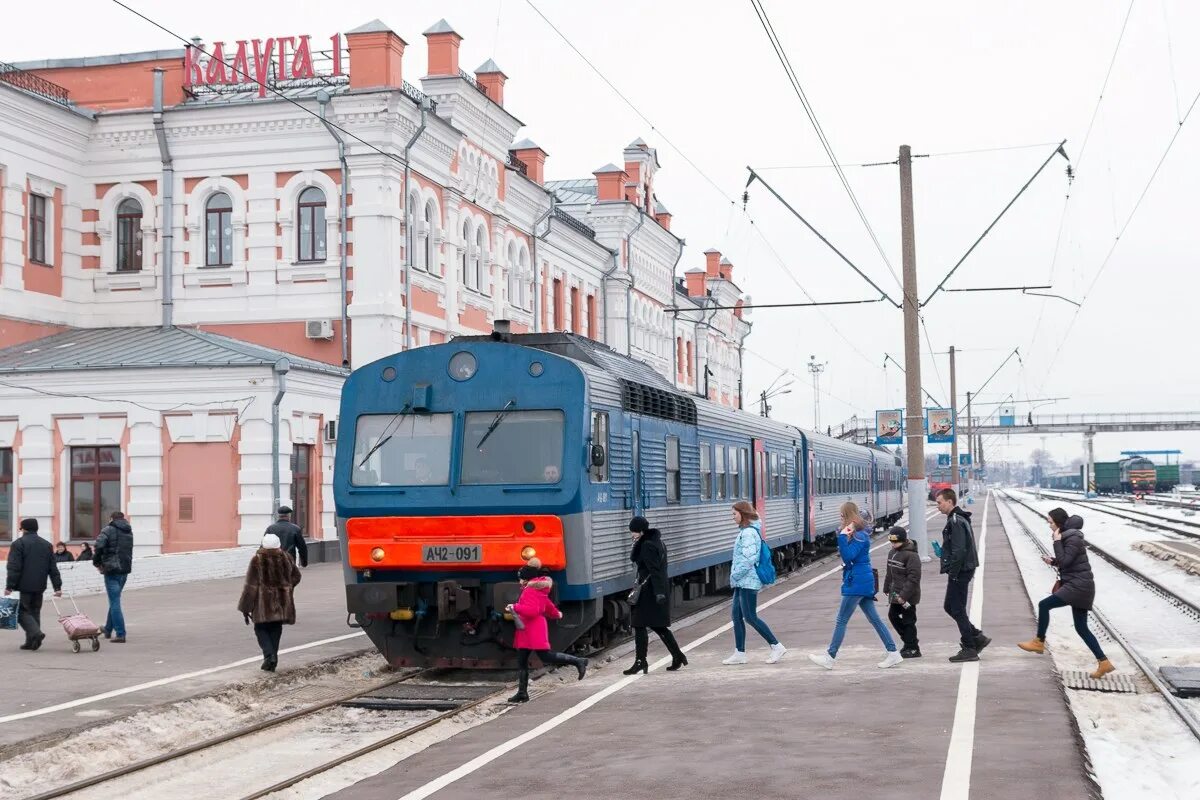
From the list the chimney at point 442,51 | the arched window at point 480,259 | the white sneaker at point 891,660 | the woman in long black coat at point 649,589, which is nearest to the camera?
the white sneaker at point 891,660

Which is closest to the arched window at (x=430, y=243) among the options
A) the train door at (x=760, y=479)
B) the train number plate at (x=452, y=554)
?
the train door at (x=760, y=479)

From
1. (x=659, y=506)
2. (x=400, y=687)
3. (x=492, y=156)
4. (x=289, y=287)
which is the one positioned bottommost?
(x=400, y=687)

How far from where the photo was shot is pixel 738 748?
9727 mm

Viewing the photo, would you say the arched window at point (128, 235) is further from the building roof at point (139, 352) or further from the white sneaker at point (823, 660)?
the white sneaker at point (823, 660)

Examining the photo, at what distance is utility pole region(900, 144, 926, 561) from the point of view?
28000 mm

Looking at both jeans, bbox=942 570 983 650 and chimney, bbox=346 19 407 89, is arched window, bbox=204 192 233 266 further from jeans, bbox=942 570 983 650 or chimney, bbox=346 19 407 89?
jeans, bbox=942 570 983 650

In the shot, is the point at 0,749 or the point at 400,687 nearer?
the point at 0,749

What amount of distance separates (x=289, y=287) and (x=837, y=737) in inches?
1050

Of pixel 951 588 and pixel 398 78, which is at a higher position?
pixel 398 78

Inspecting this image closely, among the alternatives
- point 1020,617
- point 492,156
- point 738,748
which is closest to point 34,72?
point 492,156

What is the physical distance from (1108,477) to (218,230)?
103m

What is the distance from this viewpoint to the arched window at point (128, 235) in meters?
36.1

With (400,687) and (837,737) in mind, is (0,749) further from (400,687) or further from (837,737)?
(837,737)

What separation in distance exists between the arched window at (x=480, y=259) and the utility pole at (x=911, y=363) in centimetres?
1414
